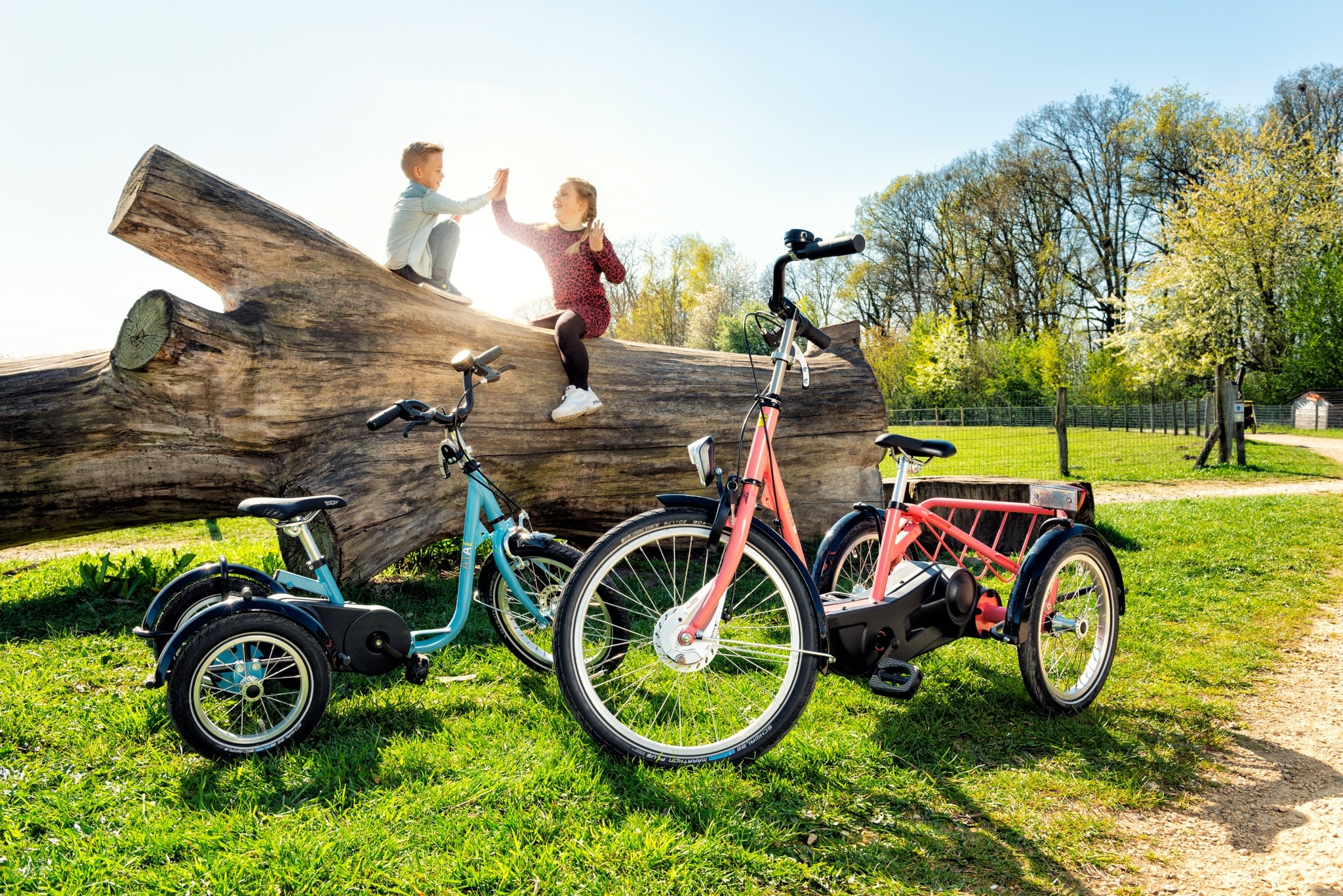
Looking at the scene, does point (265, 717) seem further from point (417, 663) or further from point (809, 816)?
point (809, 816)

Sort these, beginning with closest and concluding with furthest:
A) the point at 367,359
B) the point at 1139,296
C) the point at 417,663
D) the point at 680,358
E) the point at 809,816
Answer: the point at 809,816 < the point at 417,663 < the point at 367,359 < the point at 680,358 < the point at 1139,296

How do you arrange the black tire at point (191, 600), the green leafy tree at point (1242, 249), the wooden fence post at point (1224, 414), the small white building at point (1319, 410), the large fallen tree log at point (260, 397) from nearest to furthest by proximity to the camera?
the black tire at point (191, 600) → the large fallen tree log at point (260, 397) → the wooden fence post at point (1224, 414) → the small white building at point (1319, 410) → the green leafy tree at point (1242, 249)

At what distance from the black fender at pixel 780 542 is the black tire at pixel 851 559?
2.76 feet

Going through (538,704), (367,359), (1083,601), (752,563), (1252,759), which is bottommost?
(1252,759)

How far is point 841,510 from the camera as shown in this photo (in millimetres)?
7035

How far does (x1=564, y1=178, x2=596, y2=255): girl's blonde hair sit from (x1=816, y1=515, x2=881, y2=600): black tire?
2.72 metres

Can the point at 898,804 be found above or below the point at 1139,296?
below

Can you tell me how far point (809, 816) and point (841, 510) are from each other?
4.50 meters

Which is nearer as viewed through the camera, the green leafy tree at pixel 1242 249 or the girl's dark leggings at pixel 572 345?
the girl's dark leggings at pixel 572 345

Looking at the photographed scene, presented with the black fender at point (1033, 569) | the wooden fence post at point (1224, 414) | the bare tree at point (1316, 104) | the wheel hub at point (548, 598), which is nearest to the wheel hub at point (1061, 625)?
the black fender at point (1033, 569)

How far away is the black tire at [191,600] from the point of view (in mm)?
3412

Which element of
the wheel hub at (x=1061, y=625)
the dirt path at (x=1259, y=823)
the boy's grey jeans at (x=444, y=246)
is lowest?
the dirt path at (x=1259, y=823)

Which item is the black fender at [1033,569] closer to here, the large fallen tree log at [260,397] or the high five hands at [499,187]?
the large fallen tree log at [260,397]

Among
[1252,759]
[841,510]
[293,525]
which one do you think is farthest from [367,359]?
[1252,759]
